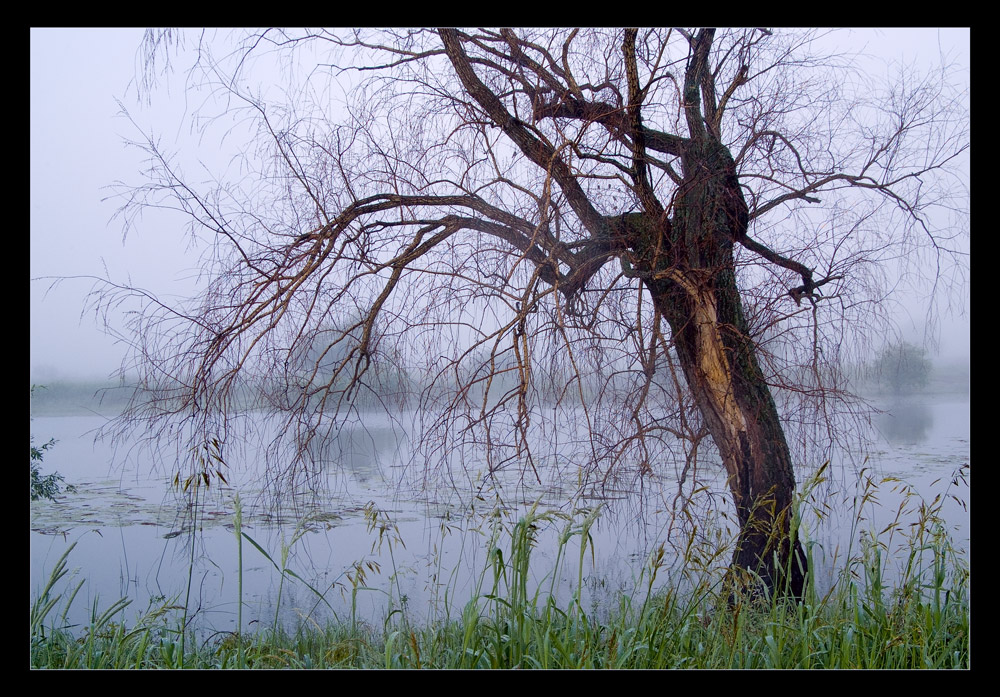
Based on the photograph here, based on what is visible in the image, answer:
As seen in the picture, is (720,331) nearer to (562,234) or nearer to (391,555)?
(562,234)

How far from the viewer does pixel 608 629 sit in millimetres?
2084

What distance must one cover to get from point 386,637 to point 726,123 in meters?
1.95

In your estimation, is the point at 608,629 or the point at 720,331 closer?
the point at 608,629

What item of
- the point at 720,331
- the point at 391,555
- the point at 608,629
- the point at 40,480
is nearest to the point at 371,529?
the point at 391,555

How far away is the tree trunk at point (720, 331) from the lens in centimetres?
220

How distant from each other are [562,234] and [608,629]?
1.22m

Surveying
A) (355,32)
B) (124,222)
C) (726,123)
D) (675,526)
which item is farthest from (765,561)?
(124,222)

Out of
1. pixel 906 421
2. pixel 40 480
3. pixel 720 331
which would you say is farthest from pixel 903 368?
pixel 40 480

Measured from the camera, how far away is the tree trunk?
2195mm

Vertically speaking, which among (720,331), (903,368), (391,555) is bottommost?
(391,555)

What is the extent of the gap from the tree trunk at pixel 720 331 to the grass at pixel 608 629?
0.74ft

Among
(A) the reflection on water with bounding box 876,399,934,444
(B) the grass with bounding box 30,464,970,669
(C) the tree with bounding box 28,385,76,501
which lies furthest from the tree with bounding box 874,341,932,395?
(C) the tree with bounding box 28,385,76,501

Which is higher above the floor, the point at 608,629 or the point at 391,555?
the point at 391,555
